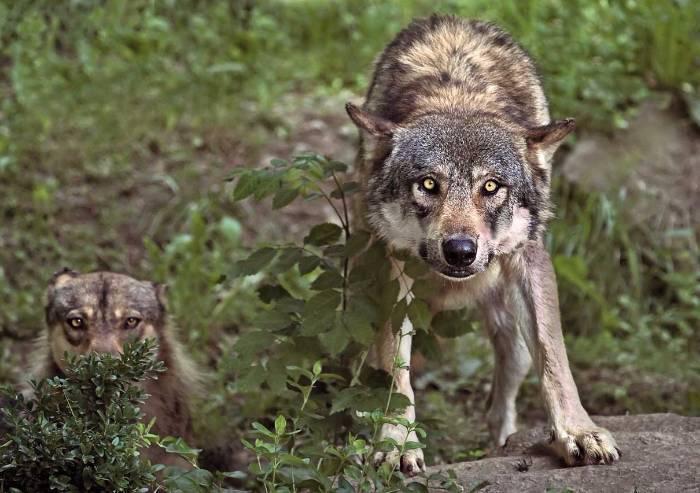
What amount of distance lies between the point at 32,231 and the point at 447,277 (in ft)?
15.4

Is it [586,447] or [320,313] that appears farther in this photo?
[320,313]

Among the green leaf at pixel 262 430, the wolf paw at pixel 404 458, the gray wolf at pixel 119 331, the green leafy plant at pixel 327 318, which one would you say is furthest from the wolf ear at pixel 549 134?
the gray wolf at pixel 119 331

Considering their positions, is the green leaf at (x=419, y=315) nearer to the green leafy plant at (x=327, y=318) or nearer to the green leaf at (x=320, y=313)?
the green leafy plant at (x=327, y=318)

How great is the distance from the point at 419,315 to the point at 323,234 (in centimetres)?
73

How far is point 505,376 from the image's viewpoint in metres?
6.29

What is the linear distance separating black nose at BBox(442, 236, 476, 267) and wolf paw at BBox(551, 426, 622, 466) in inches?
34.6

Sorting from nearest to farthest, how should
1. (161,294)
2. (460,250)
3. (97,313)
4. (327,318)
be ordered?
1. (460,250)
2. (327,318)
3. (97,313)
4. (161,294)

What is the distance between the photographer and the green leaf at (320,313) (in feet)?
16.0

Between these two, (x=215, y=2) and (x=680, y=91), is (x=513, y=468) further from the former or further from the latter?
(x=215, y=2)

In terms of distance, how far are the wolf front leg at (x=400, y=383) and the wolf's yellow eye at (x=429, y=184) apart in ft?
1.90

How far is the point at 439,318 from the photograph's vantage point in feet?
17.6

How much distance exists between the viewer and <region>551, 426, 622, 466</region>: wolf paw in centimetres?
466

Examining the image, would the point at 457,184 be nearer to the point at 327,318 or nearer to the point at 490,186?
the point at 490,186

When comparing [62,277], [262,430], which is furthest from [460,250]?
[62,277]
